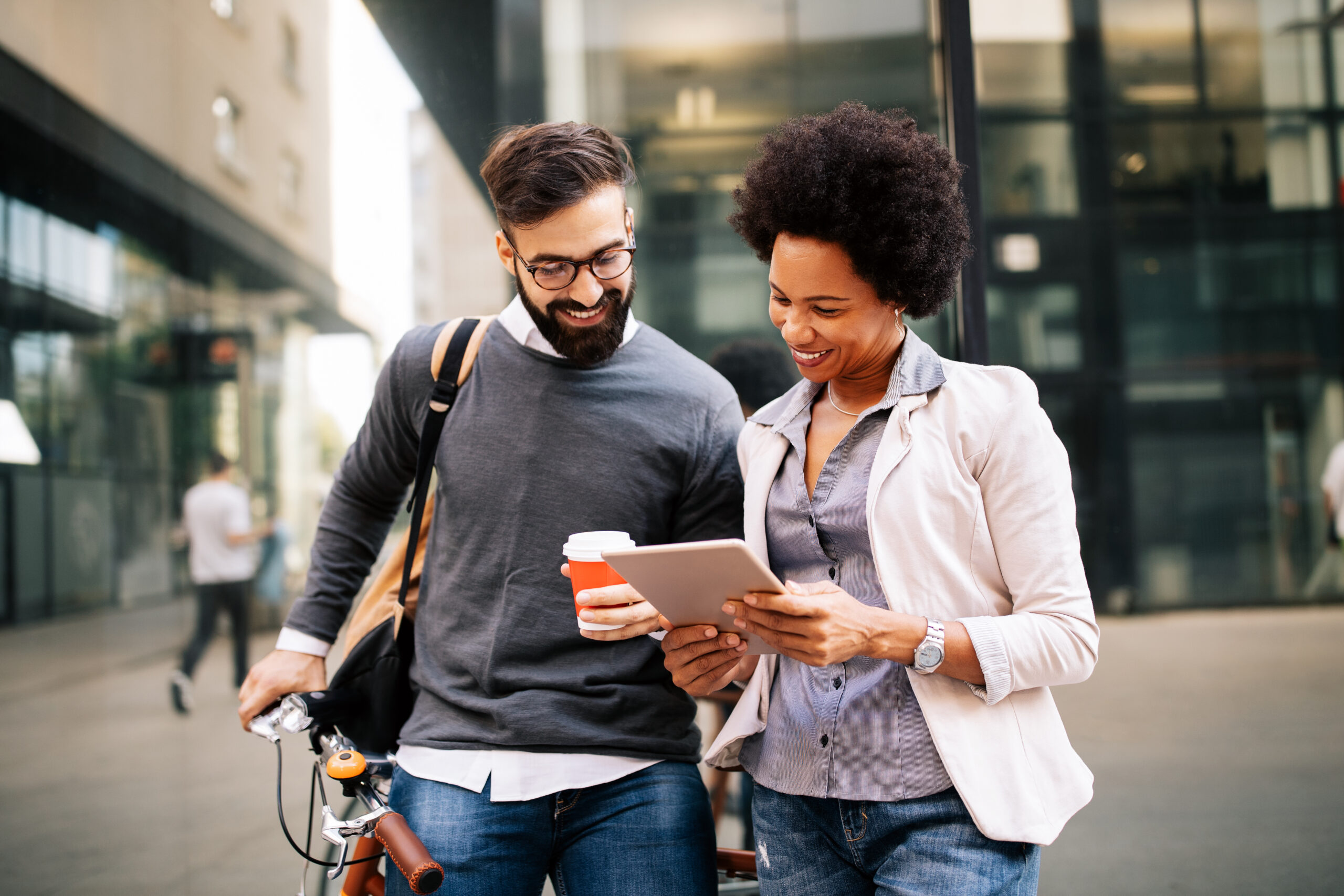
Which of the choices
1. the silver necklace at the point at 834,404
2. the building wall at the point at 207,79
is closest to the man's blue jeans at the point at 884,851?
the silver necklace at the point at 834,404

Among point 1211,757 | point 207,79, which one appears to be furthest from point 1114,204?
point 207,79

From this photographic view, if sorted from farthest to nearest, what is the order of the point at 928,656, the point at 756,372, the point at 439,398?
the point at 756,372
the point at 439,398
the point at 928,656

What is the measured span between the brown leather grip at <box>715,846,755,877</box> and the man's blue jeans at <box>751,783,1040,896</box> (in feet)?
1.77

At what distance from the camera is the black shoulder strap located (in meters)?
1.89

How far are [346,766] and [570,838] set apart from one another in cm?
46

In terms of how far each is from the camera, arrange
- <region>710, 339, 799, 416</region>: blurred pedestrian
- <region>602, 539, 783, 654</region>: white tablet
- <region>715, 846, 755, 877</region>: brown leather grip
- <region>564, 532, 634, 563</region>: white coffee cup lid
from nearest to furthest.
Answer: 1. <region>602, 539, 783, 654</region>: white tablet
2. <region>564, 532, 634, 563</region>: white coffee cup lid
3. <region>715, 846, 755, 877</region>: brown leather grip
4. <region>710, 339, 799, 416</region>: blurred pedestrian

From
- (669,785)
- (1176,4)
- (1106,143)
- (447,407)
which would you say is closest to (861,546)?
(669,785)

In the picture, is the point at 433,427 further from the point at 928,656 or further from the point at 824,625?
the point at 928,656

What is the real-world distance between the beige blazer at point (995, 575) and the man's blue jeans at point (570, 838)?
624 millimetres

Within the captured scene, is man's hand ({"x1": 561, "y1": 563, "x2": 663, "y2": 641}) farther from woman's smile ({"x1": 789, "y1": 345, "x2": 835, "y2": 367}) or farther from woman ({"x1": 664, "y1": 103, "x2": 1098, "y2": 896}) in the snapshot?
woman's smile ({"x1": 789, "y1": 345, "x2": 835, "y2": 367})

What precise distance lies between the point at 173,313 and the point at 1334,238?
5629mm

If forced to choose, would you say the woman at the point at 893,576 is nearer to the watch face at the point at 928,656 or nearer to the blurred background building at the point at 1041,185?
the watch face at the point at 928,656

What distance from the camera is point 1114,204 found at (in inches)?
140

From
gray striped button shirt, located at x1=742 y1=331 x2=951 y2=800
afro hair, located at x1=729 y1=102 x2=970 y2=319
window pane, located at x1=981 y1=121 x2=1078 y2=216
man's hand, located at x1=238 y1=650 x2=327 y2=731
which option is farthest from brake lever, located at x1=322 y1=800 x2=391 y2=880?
window pane, located at x1=981 y1=121 x2=1078 y2=216
